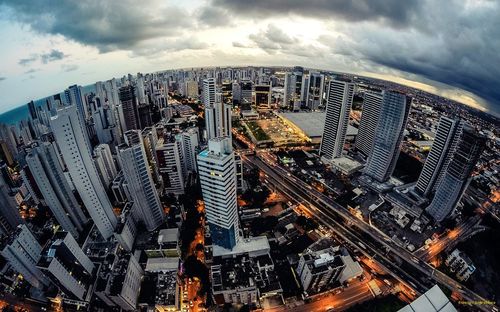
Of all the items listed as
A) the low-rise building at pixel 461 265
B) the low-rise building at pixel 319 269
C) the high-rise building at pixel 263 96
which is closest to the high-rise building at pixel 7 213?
the low-rise building at pixel 319 269

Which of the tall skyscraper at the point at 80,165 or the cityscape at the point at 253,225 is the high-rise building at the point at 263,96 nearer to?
the cityscape at the point at 253,225

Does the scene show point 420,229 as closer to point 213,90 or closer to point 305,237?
point 305,237

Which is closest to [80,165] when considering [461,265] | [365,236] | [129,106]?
[129,106]

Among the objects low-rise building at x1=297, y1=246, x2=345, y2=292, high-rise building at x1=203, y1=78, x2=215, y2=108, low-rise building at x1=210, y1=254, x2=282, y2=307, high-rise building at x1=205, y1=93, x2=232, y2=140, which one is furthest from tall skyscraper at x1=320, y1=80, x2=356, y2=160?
high-rise building at x1=203, y1=78, x2=215, y2=108

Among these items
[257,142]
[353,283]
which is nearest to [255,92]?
[257,142]

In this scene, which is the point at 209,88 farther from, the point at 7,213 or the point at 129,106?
the point at 7,213
